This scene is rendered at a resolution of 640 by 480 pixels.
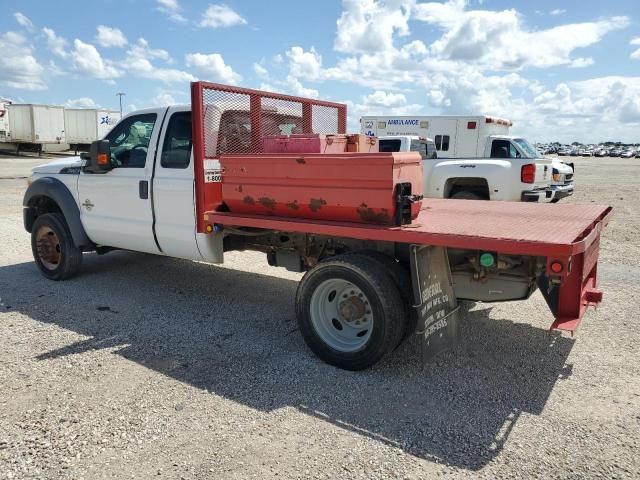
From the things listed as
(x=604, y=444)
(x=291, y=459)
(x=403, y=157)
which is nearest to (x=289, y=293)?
(x=403, y=157)

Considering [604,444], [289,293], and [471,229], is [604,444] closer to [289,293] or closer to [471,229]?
[471,229]

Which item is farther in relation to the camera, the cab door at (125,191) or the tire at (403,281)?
the cab door at (125,191)

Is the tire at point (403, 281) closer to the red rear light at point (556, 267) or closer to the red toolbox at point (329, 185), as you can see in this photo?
the red toolbox at point (329, 185)

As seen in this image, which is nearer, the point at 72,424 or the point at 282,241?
the point at 72,424

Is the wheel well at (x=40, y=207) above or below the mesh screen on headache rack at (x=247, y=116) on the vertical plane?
below

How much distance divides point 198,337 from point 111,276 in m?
2.70

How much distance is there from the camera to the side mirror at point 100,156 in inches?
225

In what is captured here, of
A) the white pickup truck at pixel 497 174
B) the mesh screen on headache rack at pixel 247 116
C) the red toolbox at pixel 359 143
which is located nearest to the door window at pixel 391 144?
the white pickup truck at pixel 497 174

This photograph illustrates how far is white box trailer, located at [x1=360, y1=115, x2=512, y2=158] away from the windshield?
1851 mm

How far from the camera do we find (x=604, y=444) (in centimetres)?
323

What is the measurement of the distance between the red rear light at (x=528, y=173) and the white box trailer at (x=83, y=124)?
31534 mm

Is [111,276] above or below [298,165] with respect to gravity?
below

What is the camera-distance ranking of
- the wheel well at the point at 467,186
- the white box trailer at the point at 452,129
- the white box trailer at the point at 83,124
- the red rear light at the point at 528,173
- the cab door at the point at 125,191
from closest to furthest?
the cab door at the point at 125,191
the red rear light at the point at 528,173
the wheel well at the point at 467,186
the white box trailer at the point at 452,129
the white box trailer at the point at 83,124

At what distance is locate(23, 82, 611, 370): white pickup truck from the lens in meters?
3.86
